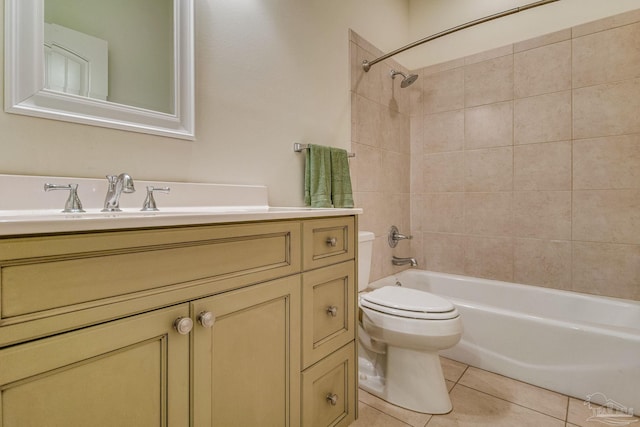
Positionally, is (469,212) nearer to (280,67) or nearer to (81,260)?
(280,67)

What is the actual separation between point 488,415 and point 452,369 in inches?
15.3

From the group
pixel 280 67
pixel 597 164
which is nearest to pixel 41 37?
pixel 280 67

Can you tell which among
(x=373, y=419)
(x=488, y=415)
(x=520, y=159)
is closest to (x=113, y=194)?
(x=373, y=419)

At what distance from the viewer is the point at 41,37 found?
919 millimetres

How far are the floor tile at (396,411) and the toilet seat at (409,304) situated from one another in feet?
1.48

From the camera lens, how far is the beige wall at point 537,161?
1848 mm

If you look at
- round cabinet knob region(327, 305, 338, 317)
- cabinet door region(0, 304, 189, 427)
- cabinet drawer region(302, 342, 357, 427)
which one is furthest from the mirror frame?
cabinet drawer region(302, 342, 357, 427)

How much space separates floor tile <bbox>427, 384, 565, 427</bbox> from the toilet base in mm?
50

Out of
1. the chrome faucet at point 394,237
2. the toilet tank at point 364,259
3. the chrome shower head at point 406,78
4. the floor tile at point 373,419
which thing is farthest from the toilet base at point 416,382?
the chrome shower head at point 406,78

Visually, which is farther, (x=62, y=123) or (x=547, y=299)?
(x=547, y=299)

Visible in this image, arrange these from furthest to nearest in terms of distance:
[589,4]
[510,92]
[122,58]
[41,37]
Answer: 1. [510,92]
2. [589,4]
3. [122,58]
4. [41,37]

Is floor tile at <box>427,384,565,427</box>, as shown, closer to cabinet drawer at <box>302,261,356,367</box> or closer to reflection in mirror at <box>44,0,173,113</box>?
cabinet drawer at <box>302,261,356,367</box>

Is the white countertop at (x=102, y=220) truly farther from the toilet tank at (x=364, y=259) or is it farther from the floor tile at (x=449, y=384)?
the floor tile at (x=449, y=384)

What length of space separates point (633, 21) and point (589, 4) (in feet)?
0.87
